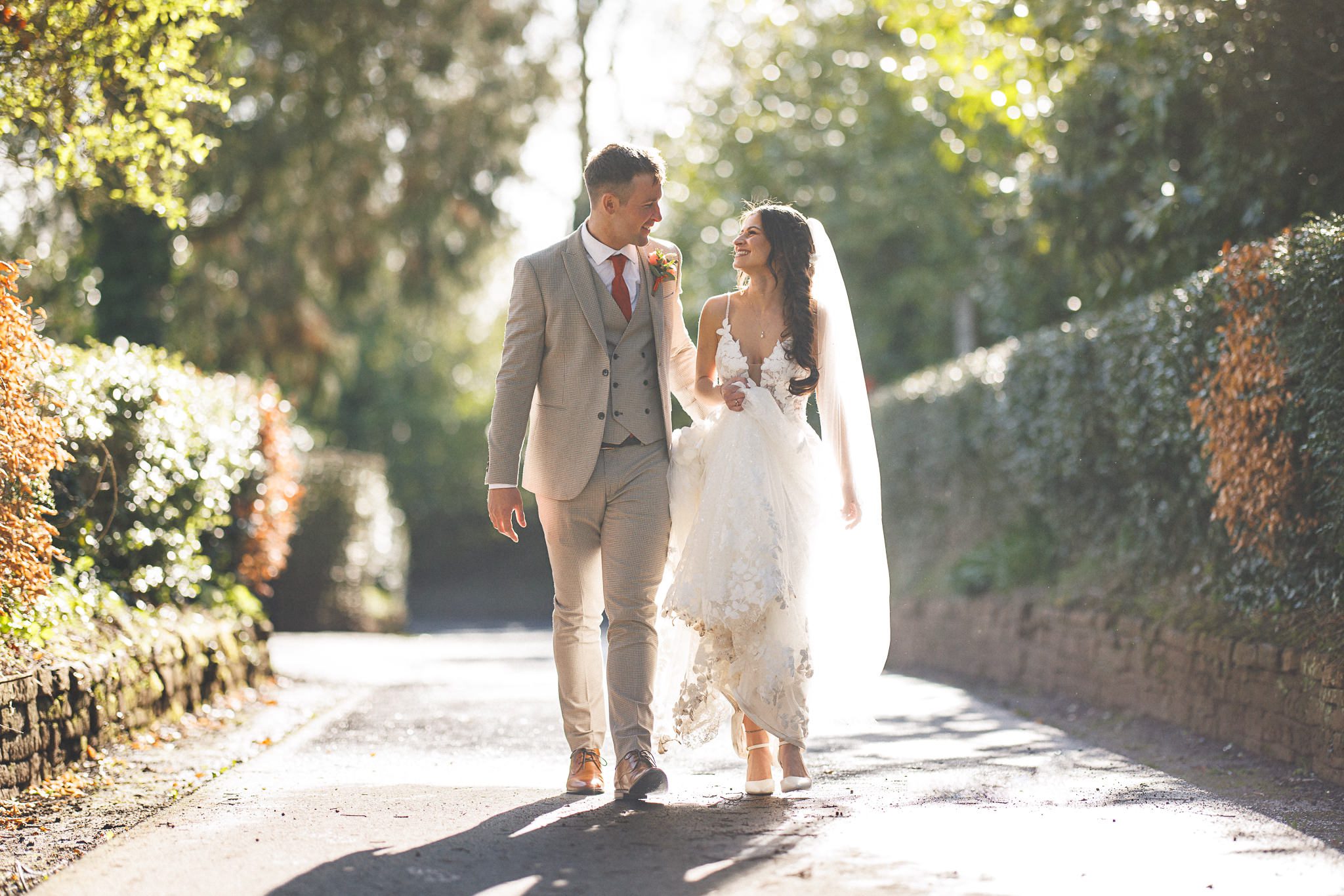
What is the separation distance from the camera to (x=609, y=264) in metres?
5.95

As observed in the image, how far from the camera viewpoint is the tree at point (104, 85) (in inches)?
295

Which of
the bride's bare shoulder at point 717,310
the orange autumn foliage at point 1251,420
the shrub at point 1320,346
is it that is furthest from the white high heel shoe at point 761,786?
the orange autumn foliage at point 1251,420

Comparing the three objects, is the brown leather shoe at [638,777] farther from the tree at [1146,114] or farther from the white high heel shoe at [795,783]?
the tree at [1146,114]

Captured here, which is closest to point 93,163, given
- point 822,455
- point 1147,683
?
point 822,455

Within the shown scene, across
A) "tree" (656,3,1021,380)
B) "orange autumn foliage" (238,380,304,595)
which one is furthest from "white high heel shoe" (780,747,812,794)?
"tree" (656,3,1021,380)

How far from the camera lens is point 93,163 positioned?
826 cm

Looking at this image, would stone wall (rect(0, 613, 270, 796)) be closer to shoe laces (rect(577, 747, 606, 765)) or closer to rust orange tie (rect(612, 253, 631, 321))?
shoe laces (rect(577, 747, 606, 765))

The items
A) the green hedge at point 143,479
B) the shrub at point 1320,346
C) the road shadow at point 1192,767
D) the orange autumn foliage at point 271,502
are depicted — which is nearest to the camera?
the road shadow at point 1192,767

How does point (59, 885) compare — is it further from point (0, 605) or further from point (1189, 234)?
point (1189, 234)

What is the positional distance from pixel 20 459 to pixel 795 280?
336 centimetres

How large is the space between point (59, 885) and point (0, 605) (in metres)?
2.31

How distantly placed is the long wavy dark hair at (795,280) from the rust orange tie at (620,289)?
0.62 meters

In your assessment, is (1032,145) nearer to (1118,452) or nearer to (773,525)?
(1118,452)

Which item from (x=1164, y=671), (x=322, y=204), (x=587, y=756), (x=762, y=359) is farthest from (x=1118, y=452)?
(x=322, y=204)
